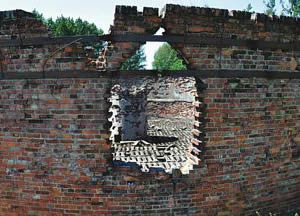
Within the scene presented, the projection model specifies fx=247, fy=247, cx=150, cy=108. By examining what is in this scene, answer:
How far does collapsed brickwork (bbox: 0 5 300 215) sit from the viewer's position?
3609 millimetres

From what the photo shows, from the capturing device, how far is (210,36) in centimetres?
370

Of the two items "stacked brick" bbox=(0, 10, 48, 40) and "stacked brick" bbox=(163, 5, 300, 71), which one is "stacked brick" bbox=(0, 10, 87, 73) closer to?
"stacked brick" bbox=(0, 10, 48, 40)

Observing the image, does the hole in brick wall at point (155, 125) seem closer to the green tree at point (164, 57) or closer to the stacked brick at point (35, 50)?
the stacked brick at point (35, 50)

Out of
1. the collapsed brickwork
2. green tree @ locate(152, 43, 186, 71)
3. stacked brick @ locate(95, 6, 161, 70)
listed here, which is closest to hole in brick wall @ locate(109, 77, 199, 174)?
the collapsed brickwork

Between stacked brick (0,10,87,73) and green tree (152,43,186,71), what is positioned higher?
green tree (152,43,186,71)

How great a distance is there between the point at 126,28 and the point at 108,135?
1.56m

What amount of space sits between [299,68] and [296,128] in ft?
3.49

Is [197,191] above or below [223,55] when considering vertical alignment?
below

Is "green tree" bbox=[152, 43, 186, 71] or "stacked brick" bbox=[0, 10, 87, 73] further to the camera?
"green tree" bbox=[152, 43, 186, 71]

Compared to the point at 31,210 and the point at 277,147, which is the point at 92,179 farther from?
the point at 277,147

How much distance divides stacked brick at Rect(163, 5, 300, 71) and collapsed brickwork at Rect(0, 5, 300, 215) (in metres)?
0.01

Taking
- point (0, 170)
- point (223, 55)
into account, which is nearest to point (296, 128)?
point (223, 55)

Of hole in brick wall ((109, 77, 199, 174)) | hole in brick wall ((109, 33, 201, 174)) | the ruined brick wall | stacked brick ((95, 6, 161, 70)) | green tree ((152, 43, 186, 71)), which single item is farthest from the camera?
green tree ((152, 43, 186, 71))

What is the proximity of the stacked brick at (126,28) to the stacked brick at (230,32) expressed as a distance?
0.67 ft
